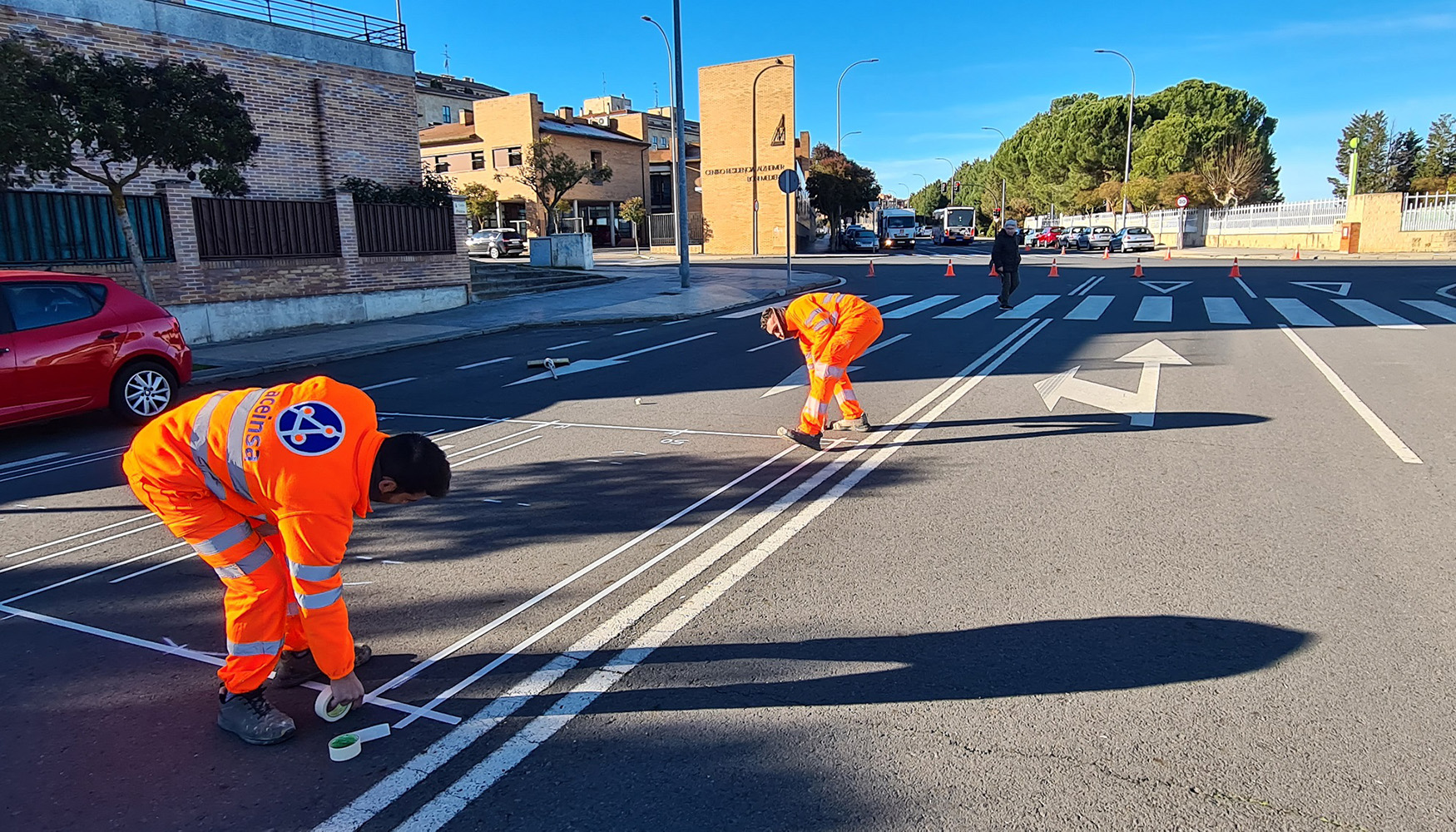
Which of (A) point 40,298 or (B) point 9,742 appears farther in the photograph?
(A) point 40,298

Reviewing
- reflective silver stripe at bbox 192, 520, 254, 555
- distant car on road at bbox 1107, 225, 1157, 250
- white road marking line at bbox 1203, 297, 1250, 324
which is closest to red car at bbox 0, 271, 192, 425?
reflective silver stripe at bbox 192, 520, 254, 555

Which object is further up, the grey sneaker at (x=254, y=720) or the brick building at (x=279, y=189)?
the brick building at (x=279, y=189)

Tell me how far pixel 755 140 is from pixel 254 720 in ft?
156

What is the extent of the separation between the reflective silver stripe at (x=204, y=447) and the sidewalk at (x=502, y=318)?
9.95 meters

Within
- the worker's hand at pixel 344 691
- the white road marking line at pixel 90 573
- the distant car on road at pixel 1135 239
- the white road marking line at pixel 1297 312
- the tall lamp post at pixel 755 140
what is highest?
the tall lamp post at pixel 755 140

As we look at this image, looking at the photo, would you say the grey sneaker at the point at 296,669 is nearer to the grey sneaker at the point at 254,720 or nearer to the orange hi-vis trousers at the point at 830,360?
the grey sneaker at the point at 254,720

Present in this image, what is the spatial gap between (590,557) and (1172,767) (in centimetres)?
288

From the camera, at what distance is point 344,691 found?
3.14 m

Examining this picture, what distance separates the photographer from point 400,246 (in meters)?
18.9

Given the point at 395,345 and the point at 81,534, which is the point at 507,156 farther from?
the point at 81,534

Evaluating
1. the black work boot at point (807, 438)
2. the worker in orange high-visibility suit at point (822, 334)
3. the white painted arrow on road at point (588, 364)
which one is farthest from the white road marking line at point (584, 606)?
the white painted arrow on road at point (588, 364)

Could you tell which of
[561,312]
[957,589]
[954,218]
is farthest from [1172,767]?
[954,218]

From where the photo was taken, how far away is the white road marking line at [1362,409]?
21.7 feet

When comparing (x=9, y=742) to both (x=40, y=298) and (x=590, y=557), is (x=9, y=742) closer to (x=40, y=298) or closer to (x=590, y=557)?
(x=590, y=557)
